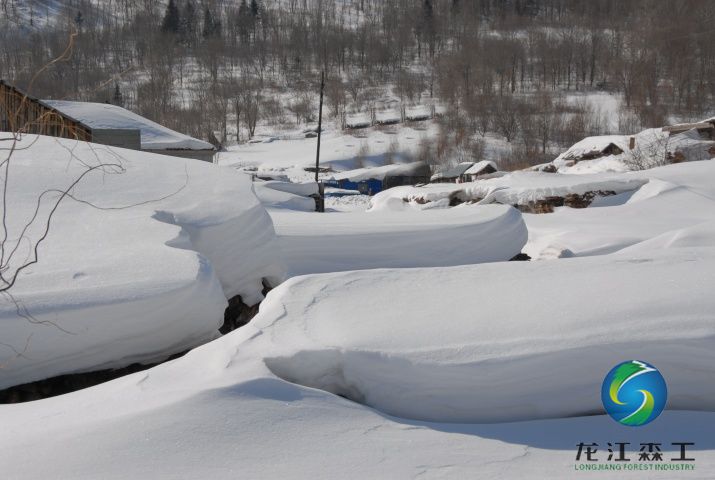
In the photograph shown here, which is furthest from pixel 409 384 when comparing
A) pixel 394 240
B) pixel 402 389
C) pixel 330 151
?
pixel 330 151

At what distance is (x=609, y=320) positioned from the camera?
2.48 m

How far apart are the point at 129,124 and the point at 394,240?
13554 mm

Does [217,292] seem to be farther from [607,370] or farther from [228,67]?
[228,67]

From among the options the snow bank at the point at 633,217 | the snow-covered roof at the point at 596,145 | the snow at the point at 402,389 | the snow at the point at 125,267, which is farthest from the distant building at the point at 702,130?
the snow at the point at 402,389

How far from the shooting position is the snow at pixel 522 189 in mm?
10984

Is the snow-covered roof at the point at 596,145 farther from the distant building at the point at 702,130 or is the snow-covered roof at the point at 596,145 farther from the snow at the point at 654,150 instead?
the distant building at the point at 702,130

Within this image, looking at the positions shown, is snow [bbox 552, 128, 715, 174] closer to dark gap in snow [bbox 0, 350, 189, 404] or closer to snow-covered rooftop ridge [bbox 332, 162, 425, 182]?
snow-covered rooftop ridge [bbox 332, 162, 425, 182]

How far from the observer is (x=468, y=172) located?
27141 mm

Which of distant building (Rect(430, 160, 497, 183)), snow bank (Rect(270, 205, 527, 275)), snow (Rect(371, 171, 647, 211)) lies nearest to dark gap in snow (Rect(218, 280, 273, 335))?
snow bank (Rect(270, 205, 527, 275))

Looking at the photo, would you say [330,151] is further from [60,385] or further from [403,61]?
[60,385]

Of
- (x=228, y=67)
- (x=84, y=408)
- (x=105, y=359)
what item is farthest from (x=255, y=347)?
(x=228, y=67)

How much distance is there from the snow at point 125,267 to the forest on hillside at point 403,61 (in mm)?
33493

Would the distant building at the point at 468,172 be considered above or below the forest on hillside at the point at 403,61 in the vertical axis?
below

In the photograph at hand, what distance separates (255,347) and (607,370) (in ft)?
4.10
